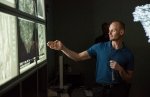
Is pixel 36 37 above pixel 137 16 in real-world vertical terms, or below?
below

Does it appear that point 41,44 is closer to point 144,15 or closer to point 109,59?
point 109,59

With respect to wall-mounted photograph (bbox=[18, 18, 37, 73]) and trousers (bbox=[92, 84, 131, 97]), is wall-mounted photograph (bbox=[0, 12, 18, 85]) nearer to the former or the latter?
wall-mounted photograph (bbox=[18, 18, 37, 73])

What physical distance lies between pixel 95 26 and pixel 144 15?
867 mm

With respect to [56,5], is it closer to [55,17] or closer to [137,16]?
[55,17]

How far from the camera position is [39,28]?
292cm

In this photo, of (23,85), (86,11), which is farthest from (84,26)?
(23,85)

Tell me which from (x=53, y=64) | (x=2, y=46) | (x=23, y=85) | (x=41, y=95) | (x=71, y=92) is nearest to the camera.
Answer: (x=2, y=46)

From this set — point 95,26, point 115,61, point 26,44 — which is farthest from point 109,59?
point 95,26

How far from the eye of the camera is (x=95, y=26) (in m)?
5.73

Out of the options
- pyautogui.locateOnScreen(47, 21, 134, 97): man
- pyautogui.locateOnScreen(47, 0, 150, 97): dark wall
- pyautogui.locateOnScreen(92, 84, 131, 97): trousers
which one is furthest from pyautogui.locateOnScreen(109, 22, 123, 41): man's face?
pyautogui.locateOnScreen(47, 0, 150, 97): dark wall

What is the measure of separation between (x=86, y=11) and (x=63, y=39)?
0.64 m

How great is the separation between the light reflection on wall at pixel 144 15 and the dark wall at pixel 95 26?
0.22ft

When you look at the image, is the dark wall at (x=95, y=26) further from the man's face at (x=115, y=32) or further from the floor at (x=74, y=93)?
the man's face at (x=115, y=32)

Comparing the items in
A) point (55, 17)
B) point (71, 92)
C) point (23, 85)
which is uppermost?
point (55, 17)
